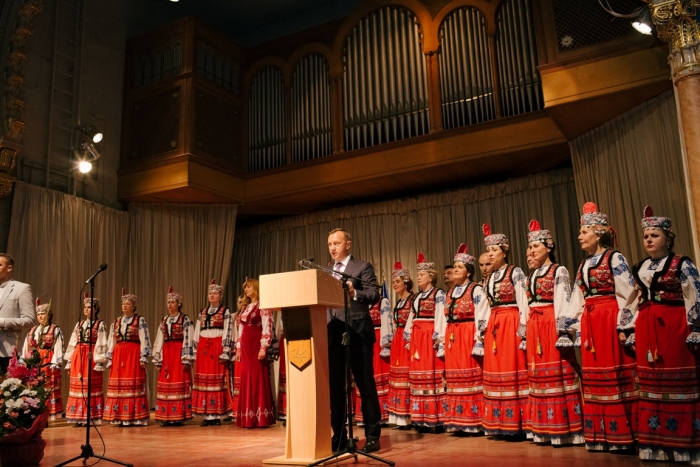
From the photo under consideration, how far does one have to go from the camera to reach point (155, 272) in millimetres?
9727

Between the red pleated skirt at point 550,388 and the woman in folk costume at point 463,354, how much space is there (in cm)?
62

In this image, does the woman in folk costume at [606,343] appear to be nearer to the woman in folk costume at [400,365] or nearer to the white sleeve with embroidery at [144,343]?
the woman in folk costume at [400,365]

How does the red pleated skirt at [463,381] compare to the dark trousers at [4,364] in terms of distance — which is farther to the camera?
the red pleated skirt at [463,381]

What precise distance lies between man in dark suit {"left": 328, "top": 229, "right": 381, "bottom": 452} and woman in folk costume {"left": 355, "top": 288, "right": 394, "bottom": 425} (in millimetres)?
2157

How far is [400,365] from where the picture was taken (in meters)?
6.66

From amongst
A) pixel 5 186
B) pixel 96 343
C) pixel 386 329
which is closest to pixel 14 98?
pixel 5 186

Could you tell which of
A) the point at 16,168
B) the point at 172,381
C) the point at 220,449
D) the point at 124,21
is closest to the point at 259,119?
the point at 124,21

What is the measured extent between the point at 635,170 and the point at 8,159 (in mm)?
7296

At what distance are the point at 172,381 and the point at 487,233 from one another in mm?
4405

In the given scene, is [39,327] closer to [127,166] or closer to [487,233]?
[127,166]

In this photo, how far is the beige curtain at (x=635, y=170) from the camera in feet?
19.6

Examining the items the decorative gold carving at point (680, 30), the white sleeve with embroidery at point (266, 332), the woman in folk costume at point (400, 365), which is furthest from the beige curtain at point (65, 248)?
the decorative gold carving at point (680, 30)

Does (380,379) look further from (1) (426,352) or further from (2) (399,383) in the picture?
(1) (426,352)

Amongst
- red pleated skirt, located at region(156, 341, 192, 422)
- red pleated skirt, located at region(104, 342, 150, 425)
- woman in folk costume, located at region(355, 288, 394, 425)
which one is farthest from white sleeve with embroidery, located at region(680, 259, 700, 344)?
red pleated skirt, located at region(104, 342, 150, 425)
